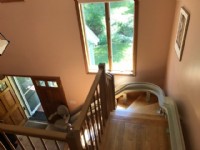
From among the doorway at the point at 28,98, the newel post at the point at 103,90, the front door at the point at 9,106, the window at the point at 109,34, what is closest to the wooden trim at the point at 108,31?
the window at the point at 109,34

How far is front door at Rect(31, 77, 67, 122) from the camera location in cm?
582

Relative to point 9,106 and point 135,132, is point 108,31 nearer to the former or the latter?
point 135,132

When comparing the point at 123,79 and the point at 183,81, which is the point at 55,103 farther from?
the point at 183,81

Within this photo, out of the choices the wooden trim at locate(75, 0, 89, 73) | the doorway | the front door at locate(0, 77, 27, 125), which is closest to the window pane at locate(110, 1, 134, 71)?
the wooden trim at locate(75, 0, 89, 73)

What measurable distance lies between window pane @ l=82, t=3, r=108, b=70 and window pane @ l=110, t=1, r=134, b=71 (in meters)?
0.23

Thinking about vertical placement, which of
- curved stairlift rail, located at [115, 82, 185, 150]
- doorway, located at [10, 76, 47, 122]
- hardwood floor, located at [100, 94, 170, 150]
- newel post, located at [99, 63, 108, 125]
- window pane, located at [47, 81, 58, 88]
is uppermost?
newel post, located at [99, 63, 108, 125]

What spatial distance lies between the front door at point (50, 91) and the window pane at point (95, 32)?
1.38 metres

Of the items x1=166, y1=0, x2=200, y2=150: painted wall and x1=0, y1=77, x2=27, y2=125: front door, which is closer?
x1=166, y1=0, x2=200, y2=150: painted wall

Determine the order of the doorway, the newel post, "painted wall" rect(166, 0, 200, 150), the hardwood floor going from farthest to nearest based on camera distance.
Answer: the doorway
the hardwood floor
the newel post
"painted wall" rect(166, 0, 200, 150)

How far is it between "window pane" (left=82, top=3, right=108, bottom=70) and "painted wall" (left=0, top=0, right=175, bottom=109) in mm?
255

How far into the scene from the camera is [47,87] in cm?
604

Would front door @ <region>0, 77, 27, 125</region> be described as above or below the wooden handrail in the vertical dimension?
below

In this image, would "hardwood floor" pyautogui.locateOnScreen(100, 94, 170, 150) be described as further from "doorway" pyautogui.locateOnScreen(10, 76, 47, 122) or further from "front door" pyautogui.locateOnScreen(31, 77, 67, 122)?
"doorway" pyautogui.locateOnScreen(10, 76, 47, 122)

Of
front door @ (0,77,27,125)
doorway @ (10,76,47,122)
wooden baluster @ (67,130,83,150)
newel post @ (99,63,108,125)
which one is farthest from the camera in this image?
doorway @ (10,76,47,122)
